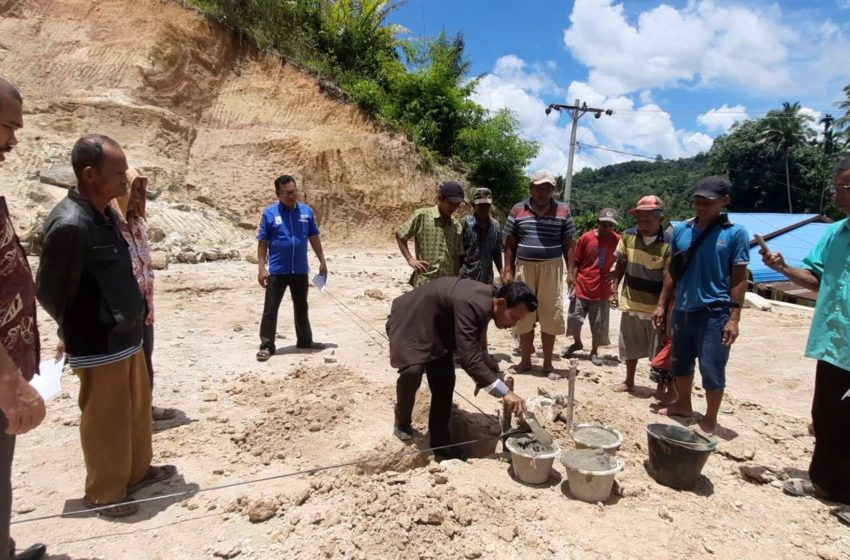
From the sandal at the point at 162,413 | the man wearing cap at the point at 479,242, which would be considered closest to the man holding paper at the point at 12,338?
the sandal at the point at 162,413

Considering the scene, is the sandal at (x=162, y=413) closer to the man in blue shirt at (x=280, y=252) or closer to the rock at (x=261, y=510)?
the man in blue shirt at (x=280, y=252)

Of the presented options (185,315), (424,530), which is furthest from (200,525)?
(185,315)

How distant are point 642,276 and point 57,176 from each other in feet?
40.5

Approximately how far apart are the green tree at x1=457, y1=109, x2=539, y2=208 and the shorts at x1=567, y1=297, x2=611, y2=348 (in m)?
12.8

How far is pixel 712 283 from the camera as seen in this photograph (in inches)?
143

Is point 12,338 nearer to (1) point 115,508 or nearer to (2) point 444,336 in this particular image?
(1) point 115,508

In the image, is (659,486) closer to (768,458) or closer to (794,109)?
(768,458)

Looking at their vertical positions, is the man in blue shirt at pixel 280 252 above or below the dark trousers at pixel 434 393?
above

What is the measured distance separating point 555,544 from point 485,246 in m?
2.98

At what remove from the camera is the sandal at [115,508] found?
8.34 feet

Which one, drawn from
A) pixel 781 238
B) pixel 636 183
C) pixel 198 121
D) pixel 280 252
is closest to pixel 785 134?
pixel 781 238

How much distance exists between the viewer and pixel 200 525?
253cm

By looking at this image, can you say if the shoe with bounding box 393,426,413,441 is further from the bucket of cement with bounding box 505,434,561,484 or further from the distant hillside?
the distant hillside

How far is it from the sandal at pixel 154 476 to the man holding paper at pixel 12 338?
2.73ft
